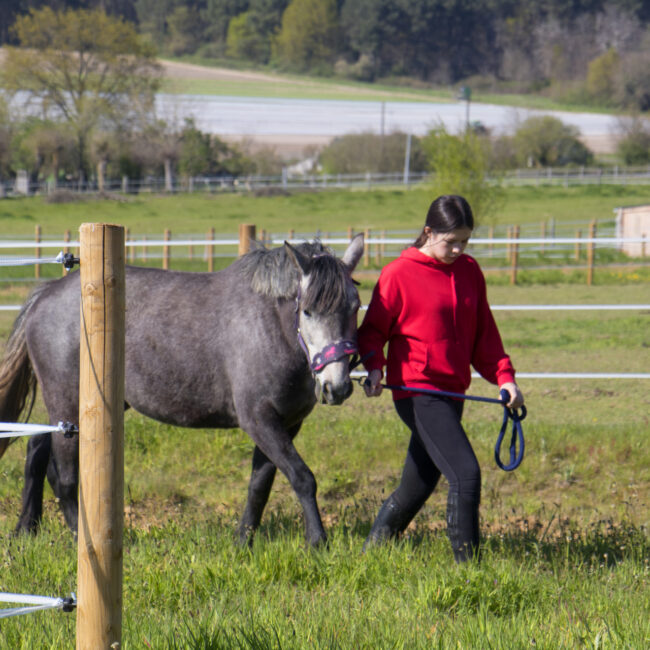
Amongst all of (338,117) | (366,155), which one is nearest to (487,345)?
(366,155)

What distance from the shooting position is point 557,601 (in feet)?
10.9

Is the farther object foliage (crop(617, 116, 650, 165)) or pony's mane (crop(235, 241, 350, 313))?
foliage (crop(617, 116, 650, 165))

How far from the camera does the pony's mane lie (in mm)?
3703

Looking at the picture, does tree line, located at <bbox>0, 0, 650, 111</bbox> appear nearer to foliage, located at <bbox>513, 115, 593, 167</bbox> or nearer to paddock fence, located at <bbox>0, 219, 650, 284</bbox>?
foliage, located at <bbox>513, 115, 593, 167</bbox>

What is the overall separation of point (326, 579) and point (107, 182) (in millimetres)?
50120

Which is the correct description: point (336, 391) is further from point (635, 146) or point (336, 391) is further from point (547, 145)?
point (635, 146)

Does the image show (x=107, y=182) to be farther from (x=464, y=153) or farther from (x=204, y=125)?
(x=464, y=153)

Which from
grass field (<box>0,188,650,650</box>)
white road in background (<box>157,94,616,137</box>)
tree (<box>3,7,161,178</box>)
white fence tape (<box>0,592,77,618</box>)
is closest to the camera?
white fence tape (<box>0,592,77,618</box>)

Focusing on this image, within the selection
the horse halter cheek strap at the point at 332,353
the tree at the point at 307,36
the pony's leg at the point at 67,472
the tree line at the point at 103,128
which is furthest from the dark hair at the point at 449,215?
the tree at the point at 307,36

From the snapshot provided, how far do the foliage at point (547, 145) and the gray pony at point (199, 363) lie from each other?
2528 inches

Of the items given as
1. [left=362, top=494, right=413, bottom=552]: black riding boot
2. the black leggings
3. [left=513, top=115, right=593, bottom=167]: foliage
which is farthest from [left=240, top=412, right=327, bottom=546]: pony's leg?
[left=513, top=115, right=593, bottom=167]: foliage

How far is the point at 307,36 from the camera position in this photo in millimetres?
127938

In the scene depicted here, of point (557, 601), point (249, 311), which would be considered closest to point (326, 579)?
point (557, 601)

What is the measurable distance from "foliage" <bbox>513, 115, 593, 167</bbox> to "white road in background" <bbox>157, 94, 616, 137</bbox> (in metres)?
4.55
